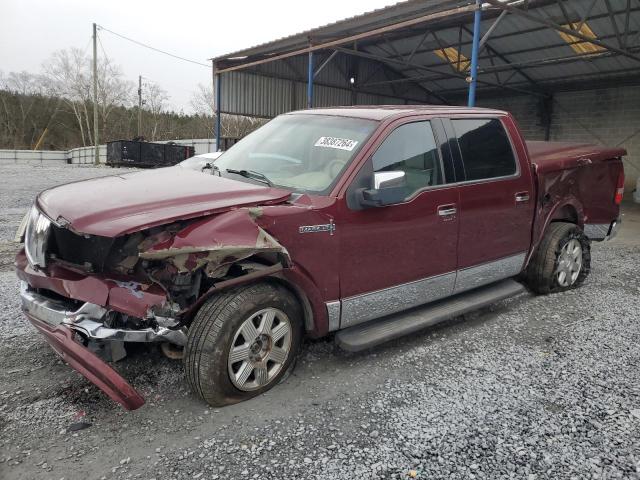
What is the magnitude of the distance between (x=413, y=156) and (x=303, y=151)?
84 centimetres

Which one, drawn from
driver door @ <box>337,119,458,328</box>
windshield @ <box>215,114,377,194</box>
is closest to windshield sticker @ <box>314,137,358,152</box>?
windshield @ <box>215,114,377,194</box>

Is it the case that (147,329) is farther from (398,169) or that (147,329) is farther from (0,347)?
(398,169)

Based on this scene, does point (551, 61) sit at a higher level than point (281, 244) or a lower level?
higher

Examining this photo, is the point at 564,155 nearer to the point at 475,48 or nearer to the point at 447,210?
the point at 447,210

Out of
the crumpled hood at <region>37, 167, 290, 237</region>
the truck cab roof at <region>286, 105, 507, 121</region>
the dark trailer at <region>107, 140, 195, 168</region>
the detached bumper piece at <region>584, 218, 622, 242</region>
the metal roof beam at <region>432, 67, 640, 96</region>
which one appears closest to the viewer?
the crumpled hood at <region>37, 167, 290, 237</region>

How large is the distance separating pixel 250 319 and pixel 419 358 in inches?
57.2

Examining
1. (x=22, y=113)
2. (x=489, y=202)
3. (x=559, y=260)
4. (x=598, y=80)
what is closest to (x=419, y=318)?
(x=489, y=202)

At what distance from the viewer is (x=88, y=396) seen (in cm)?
294

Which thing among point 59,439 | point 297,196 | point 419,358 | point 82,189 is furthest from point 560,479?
point 82,189

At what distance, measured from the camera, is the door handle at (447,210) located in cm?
367

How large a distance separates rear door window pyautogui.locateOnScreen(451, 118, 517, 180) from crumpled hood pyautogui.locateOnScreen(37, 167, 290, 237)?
68.3 inches

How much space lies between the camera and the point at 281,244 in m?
2.87

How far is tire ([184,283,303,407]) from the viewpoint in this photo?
2686 mm

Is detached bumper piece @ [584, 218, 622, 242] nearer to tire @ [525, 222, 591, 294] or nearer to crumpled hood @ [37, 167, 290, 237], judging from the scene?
tire @ [525, 222, 591, 294]
